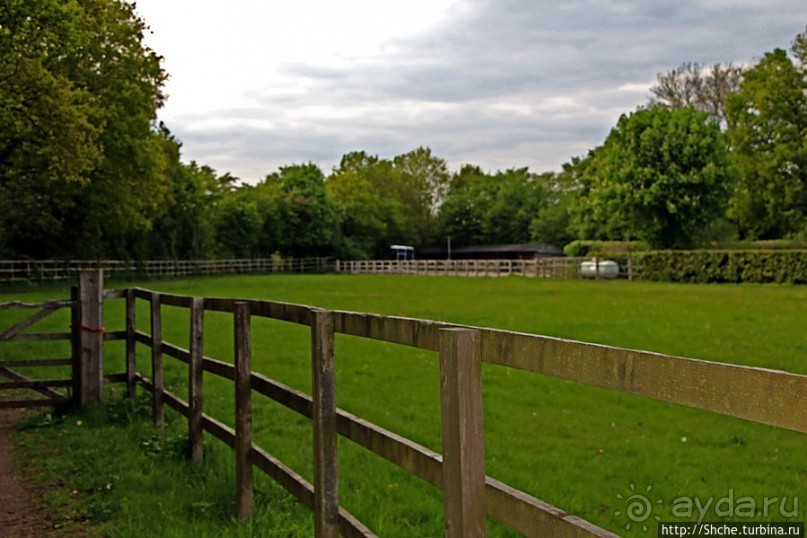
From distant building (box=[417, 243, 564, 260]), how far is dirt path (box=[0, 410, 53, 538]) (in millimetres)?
85895

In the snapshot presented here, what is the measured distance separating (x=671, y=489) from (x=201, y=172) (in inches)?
2860

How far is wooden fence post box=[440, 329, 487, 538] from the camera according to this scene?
271 centimetres

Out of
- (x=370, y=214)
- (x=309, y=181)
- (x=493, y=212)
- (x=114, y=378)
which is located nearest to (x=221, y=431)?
(x=114, y=378)

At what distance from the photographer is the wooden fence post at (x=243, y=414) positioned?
17.8 feet

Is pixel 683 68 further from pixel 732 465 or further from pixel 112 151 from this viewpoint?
pixel 732 465

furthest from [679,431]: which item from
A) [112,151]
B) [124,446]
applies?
[112,151]

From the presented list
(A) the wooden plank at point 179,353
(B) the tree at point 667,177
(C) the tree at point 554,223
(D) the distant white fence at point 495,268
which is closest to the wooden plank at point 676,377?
(A) the wooden plank at point 179,353

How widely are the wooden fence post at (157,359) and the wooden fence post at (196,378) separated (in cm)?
130

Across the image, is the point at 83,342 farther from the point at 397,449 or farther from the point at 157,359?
the point at 397,449

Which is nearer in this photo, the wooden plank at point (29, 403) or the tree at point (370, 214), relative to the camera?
the wooden plank at point (29, 403)

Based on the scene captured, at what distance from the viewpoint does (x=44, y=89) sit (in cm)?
1830

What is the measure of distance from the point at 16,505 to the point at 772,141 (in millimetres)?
56188

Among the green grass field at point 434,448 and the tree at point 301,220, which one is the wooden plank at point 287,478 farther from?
the tree at point 301,220

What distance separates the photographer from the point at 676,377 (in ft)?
6.65
